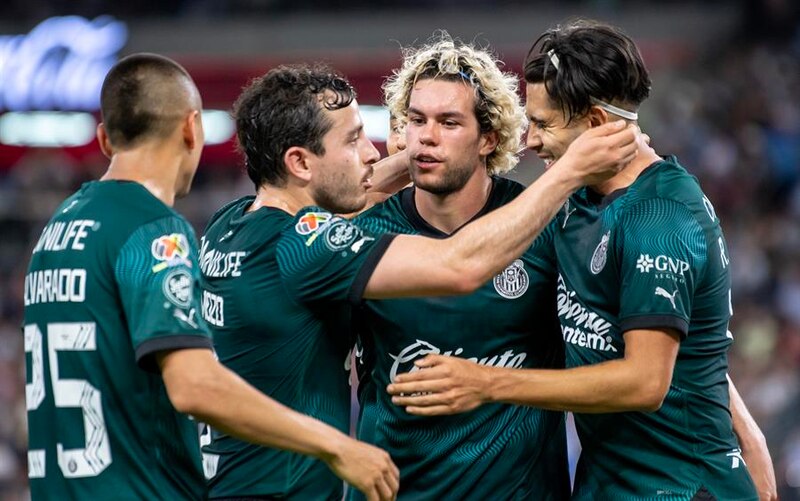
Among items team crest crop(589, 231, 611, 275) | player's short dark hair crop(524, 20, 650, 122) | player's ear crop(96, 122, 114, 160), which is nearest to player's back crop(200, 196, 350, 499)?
player's ear crop(96, 122, 114, 160)

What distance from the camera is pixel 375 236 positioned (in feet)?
16.7

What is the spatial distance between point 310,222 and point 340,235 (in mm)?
180

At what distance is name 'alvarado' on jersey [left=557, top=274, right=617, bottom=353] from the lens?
526 centimetres

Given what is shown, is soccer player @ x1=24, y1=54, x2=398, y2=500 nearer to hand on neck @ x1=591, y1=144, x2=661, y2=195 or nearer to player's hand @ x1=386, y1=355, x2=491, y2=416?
player's hand @ x1=386, y1=355, x2=491, y2=416

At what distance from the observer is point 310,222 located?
517 centimetres

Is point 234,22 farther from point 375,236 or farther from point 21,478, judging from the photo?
point 375,236

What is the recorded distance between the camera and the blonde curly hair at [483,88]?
20.2 feet

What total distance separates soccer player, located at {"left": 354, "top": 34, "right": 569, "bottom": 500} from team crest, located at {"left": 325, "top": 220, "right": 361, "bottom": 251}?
84cm

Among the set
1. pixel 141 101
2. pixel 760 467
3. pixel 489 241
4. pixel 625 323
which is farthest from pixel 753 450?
pixel 141 101

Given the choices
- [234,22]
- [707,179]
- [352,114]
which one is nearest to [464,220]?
[352,114]

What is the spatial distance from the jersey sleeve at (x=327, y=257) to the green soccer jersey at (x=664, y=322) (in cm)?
95

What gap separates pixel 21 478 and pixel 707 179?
32.5 feet

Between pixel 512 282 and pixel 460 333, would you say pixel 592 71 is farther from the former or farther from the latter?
pixel 460 333

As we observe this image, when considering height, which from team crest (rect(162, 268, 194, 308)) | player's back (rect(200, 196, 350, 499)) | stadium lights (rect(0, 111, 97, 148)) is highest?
team crest (rect(162, 268, 194, 308))
